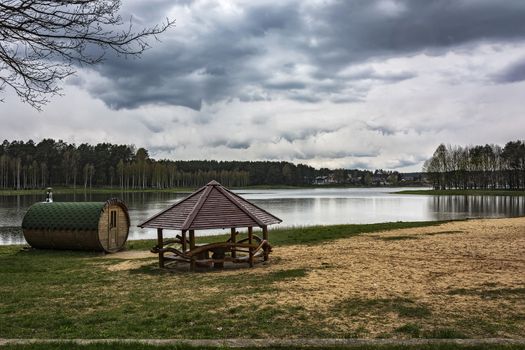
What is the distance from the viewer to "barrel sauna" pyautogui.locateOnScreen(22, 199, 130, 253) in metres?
20.7

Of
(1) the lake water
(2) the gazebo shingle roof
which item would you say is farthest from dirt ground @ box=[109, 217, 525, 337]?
(1) the lake water

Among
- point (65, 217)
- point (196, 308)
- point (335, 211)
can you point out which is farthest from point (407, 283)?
point (335, 211)

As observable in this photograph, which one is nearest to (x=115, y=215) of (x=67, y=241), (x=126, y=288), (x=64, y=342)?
(x=67, y=241)

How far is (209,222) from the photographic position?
1567 centimetres

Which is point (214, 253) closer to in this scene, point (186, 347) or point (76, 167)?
point (186, 347)

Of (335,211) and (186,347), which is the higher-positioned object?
(186,347)

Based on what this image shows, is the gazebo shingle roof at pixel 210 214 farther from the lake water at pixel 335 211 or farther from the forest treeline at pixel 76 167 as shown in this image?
the forest treeline at pixel 76 167

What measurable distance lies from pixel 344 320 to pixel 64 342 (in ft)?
15.8

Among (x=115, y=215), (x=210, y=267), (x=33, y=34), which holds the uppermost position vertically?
(x=33, y=34)

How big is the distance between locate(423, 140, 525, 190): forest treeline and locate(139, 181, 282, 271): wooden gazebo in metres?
120

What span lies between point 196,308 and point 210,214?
643cm

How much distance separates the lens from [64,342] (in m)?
7.13

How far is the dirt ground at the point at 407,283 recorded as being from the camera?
8624mm

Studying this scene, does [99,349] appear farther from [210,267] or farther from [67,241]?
[67,241]
